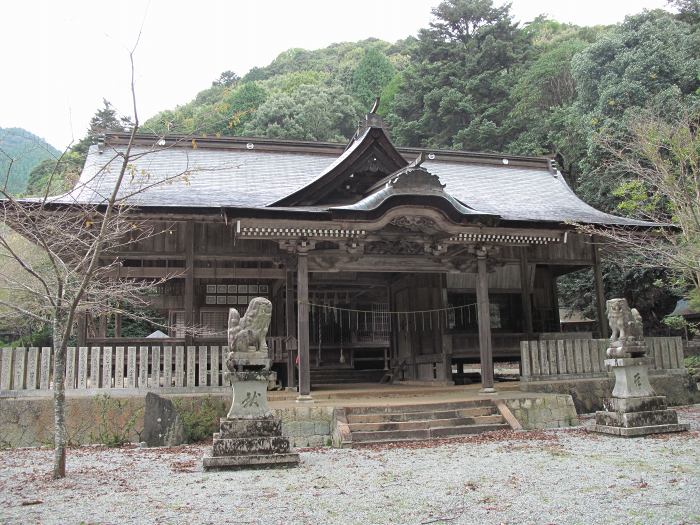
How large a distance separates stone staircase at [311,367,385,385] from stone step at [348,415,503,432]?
6.38 m

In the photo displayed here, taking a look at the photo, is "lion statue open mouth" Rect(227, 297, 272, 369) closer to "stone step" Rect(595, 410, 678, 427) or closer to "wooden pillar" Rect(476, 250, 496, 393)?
"wooden pillar" Rect(476, 250, 496, 393)

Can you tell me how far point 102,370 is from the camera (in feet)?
35.4

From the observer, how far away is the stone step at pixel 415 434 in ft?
30.9

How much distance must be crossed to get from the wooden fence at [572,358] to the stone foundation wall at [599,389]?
24 cm

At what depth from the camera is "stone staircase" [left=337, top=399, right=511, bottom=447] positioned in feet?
31.4

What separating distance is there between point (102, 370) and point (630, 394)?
31.7 ft

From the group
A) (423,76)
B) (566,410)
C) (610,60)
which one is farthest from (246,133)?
(566,410)

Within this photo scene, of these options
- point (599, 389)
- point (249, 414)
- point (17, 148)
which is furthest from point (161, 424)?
point (599, 389)

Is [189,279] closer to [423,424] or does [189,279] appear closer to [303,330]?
[303,330]

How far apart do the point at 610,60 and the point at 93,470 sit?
26.2 meters

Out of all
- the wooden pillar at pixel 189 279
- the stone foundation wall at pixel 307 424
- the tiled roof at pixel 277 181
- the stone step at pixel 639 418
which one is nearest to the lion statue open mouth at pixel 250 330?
the stone foundation wall at pixel 307 424

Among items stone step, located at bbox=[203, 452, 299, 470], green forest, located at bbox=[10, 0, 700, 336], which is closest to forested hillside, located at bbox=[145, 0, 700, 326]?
green forest, located at bbox=[10, 0, 700, 336]

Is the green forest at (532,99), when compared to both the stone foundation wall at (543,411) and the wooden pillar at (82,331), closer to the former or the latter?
the wooden pillar at (82,331)

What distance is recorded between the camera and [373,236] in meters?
12.2
